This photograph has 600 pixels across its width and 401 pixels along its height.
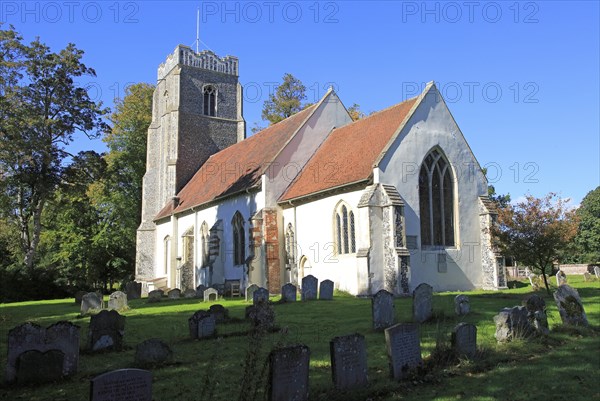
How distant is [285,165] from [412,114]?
686cm

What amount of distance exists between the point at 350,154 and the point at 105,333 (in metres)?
14.6

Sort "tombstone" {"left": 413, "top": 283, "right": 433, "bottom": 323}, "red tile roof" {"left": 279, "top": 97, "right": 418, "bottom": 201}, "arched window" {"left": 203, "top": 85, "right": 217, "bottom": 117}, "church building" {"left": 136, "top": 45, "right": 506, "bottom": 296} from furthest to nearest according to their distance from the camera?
"arched window" {"left": 203, "top": 85, "right": 217, "bottom": 117} < "red tile roof" {"left": 279, "top": 97, "right": 418, "bottom": 201} < "church building" {"left": 136, "top": 45, "right": 506, "bottom": 296} < "tombstone" {"left": 413, "top": 283, "right": 433, "bottom": 323}

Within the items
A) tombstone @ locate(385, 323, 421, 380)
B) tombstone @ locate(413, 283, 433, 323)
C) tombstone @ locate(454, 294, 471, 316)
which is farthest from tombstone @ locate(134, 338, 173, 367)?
tombstone @ locate(454, 294, 471, 316)

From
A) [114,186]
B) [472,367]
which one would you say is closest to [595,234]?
[114,186]

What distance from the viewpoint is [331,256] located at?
70.8 feet

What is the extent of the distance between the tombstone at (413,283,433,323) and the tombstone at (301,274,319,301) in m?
6.97

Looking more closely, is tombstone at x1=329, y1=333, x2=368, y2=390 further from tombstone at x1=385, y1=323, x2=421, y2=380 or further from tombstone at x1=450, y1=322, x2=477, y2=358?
tombstone at x1=450, y1=322, x2=477, y2=358

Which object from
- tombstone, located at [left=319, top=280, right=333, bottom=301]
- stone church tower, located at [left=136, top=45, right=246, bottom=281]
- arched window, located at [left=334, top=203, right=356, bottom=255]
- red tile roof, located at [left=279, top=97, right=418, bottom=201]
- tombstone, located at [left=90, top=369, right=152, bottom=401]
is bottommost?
tombstone, located at [left=90, top=369, right=152, bottom=401]

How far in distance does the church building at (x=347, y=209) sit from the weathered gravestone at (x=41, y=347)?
12266 millimetres

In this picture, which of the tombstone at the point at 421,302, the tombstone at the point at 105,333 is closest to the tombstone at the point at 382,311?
the tombstone at the point at 421,302

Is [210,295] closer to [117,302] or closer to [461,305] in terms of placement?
[117,302]

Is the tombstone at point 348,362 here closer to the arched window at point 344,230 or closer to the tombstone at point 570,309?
the tombstone at point 570,309

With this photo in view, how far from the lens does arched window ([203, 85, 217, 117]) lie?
36938 millimetres

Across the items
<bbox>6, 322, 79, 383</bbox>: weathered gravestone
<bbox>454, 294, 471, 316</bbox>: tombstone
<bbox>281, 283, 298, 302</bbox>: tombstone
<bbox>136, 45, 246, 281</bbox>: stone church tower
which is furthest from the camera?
<bbox>136, 45, 246, 281</bbox>: stone church tower
